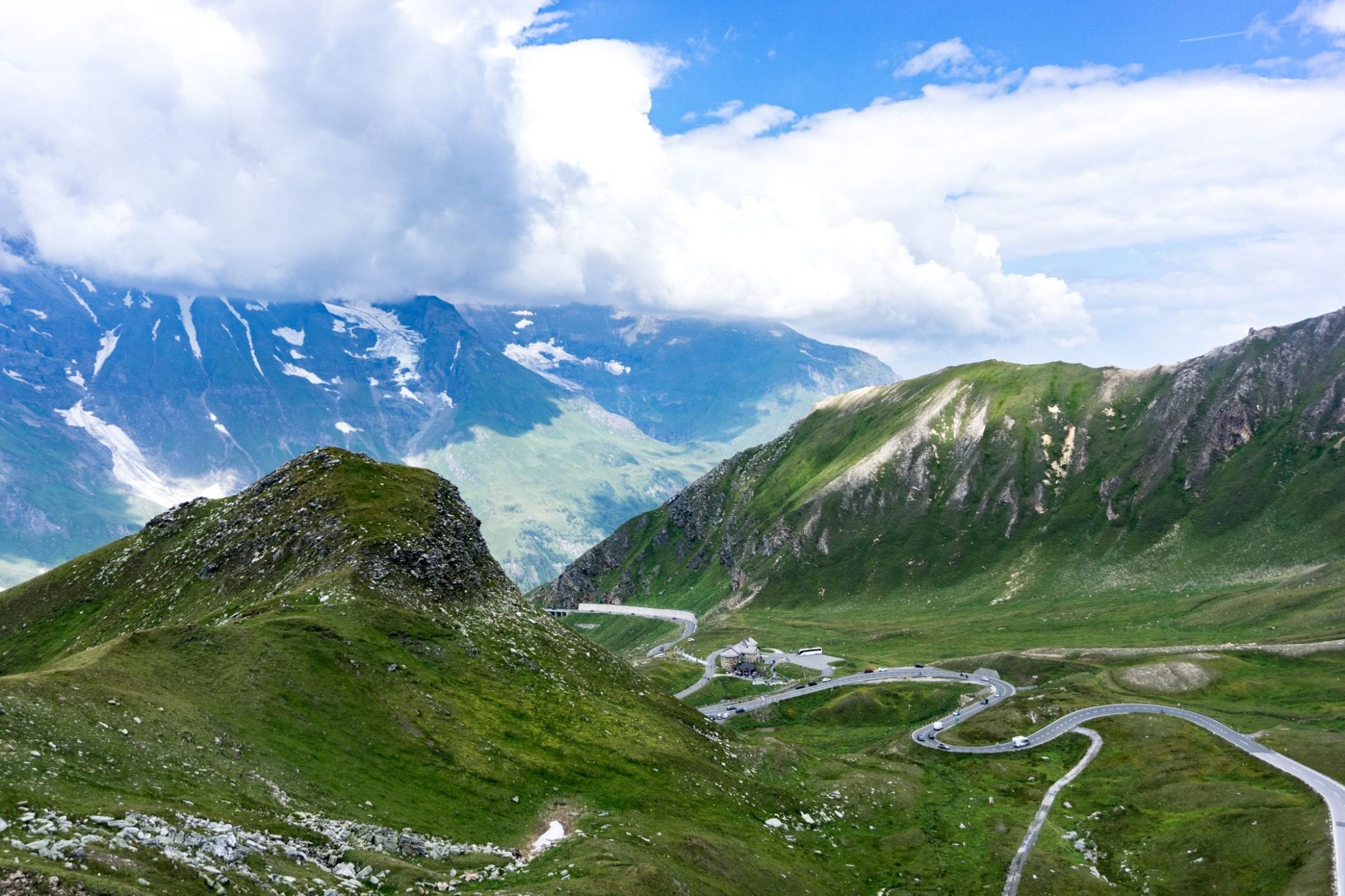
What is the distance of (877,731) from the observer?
161 m

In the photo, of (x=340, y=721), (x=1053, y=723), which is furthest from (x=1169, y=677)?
(x=340, y=721)

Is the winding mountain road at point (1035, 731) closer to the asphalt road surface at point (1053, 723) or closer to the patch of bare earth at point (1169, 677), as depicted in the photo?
the asphalt road surface at point (1053, 723)

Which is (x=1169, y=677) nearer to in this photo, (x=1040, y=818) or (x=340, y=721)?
(x=1040, y=818)

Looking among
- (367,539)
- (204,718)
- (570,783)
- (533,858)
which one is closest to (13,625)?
(367,539)

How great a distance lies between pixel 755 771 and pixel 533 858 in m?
47.3

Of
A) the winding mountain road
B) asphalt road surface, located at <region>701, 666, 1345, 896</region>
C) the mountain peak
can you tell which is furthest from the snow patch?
asphalt road surface, located at <region>701, 666, 1345, 896</region>

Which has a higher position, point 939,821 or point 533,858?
point 533,858

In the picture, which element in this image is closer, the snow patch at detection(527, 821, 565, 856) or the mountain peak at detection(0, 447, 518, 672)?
the snow patch at detection(527, 821, 565, 856)

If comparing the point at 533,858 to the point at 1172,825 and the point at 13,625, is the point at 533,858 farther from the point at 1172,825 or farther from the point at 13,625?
the point at 13,625

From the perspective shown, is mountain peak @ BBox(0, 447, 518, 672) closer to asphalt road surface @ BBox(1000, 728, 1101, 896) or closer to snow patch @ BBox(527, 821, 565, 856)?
snow patch @ BBox(527, 821, 565, 856)

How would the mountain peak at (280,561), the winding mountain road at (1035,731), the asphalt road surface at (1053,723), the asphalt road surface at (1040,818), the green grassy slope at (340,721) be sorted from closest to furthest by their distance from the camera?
the green grassy slope at (340,721) < the asphalt road surface at (1040,818) < the winding mountain road at (1035,731) < the asphalt road surface at (1053,723) < the mountain peak at (280,561)

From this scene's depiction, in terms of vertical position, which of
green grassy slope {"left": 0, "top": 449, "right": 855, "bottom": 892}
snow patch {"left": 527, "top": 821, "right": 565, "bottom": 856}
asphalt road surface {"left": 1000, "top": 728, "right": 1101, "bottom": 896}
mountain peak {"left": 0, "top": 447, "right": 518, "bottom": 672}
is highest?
mountain peak {"left": 0, "top": 447, "right": 518, "bottom": 672}

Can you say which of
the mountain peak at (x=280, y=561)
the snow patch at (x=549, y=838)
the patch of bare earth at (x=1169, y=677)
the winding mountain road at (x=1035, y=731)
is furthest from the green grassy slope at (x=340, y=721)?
the patch of bare earth at (x=1169, y=677)

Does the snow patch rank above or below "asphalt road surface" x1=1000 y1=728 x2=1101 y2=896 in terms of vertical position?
above
